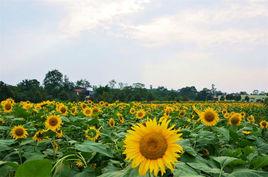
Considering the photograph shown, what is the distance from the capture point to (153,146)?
2006mm

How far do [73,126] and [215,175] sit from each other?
2467 mm

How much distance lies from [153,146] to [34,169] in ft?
1.62

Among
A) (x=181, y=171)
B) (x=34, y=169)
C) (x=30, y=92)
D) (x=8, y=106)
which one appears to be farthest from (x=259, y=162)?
(x=30, y=92)

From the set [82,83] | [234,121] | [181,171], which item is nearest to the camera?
[181,171]

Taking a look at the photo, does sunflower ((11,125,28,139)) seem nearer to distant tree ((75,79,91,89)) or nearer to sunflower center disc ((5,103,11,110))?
sunflower center disc ((5,103,11,110))

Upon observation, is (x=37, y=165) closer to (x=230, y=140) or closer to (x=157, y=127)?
(x=157, y=127)

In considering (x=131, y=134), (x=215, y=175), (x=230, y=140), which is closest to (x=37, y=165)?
(x=131, y=134)

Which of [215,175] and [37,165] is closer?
[37,165]

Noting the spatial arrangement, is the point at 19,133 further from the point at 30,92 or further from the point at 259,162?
the point at 30,92

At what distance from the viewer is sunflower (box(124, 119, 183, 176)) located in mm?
1947

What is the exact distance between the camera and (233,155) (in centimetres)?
294

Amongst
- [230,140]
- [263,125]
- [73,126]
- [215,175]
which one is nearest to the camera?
[215,175]

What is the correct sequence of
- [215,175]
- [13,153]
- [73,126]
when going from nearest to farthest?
[215,175]
[13,153]
[73,126]

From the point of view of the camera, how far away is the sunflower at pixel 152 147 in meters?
1.95
